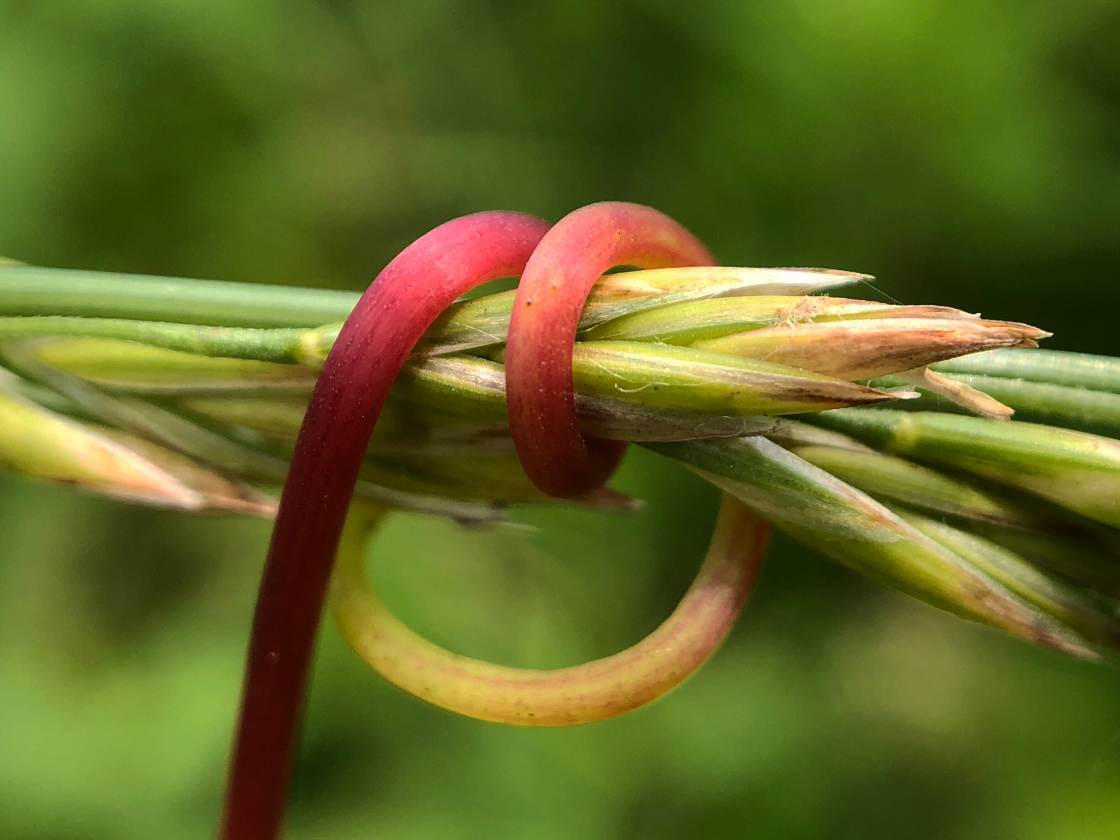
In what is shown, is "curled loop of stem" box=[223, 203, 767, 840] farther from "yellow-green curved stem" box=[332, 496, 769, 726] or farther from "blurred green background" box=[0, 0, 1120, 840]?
"blurred green background" box=[0, 0, 1120, 840]

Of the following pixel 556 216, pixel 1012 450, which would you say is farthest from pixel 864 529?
pixel 556 216

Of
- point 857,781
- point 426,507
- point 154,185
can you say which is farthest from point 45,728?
point 857,781

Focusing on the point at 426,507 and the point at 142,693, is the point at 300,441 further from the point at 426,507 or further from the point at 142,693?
the point at 142,693

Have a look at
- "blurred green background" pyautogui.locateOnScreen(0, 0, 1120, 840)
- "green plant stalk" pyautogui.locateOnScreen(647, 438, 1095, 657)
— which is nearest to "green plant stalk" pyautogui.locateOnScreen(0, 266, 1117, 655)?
"green plant stalk" pyautogui.locateOnScreen(647, 438, 1095, 657)

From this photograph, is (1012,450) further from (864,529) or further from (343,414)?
(343,414)

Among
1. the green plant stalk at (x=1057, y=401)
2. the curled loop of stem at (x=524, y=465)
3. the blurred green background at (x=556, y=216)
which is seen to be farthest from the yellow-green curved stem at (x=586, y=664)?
the blurred green background at (x=556, y=216)

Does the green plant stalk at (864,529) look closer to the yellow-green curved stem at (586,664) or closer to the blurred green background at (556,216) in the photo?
the yellow-green curved stem at (586,664)
